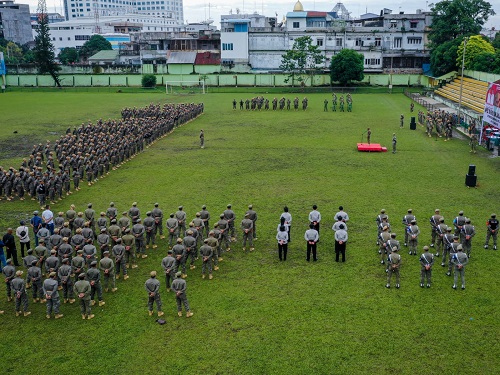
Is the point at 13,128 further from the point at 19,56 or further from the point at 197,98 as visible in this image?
the point at 19,56

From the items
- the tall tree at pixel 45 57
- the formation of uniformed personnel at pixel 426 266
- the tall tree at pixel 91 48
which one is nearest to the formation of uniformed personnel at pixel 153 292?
the formation of uniformed personnel at pixel 426 266

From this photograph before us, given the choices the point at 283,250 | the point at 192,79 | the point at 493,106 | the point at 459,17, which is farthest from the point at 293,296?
the point at 192,79

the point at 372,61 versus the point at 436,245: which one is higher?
the point at 372,61

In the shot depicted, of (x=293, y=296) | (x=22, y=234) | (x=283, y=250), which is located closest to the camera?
(x=293, y=296)

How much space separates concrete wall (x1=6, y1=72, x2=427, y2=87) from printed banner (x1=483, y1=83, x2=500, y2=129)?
45124 mm

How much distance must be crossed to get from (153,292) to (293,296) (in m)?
3.70

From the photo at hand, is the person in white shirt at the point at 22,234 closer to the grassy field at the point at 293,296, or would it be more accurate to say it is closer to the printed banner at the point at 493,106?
the grassy field at the point at 293,296

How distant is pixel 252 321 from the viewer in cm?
1195

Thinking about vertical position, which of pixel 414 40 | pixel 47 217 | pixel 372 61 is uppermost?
pixel 414 40

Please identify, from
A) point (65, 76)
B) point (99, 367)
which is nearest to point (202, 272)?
point (99, 367)

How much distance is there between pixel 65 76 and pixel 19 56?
36882 millimetres

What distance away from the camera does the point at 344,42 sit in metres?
79.9

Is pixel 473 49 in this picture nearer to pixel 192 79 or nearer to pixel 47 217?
pixel 192 79

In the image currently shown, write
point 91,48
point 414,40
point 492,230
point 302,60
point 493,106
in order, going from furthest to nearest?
1. point 91,48
2. point 414,40
3. point 302,60
4. point 493,106
5. point 492,230
